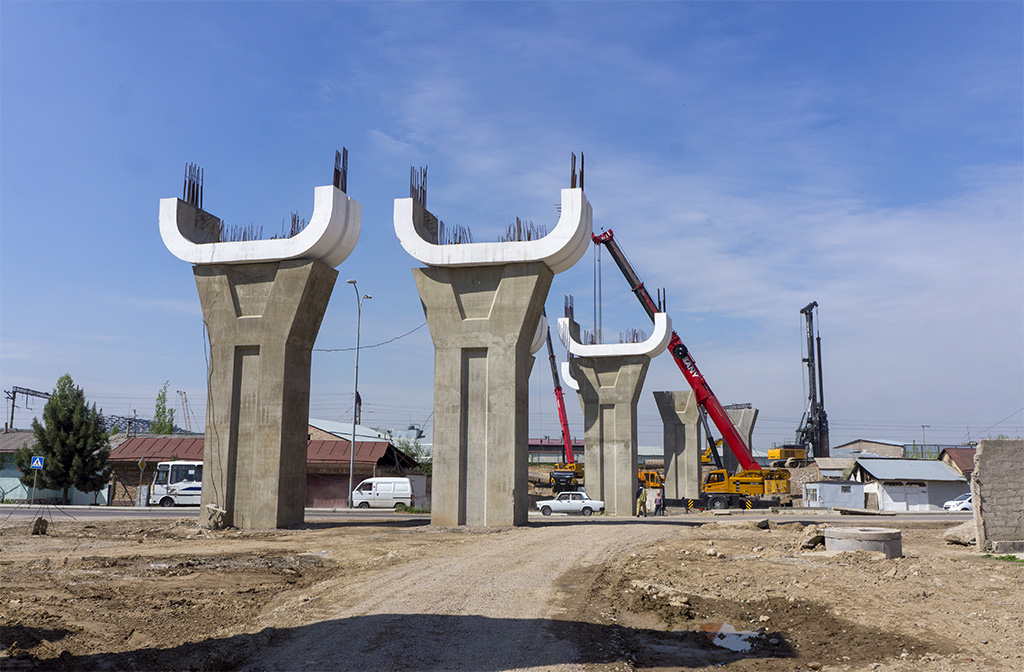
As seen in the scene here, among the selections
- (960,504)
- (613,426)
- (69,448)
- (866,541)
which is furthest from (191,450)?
(960,504)

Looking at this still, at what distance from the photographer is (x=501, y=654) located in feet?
25.9

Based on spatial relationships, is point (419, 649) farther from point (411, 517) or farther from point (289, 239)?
point (411, 517)

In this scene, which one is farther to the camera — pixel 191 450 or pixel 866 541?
pixel 191 450

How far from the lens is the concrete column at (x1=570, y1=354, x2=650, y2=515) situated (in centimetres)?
4150

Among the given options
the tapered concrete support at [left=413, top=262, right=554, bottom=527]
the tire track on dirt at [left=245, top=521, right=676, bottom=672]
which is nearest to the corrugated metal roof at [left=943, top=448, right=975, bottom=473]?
the tapered concrete support at [left=413, top=262, right=554, bottom=527]

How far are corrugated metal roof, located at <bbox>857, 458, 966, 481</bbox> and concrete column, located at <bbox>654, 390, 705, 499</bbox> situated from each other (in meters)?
10.5

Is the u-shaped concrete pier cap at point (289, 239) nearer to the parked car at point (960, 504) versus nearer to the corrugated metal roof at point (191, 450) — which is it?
the corrugated metal roof at point (191, 450)

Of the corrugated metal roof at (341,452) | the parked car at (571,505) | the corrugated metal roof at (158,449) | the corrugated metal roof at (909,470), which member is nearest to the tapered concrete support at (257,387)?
the parked car at (571,505)

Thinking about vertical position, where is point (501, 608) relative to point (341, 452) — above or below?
below

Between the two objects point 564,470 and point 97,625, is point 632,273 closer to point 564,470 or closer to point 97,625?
point 564,470

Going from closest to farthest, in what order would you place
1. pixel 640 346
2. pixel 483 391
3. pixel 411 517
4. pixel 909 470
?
1. pixel 483 391
2. pixel 411 517
3. pixel 640 346
4. pixel 909 470

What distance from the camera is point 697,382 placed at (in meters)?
49.5

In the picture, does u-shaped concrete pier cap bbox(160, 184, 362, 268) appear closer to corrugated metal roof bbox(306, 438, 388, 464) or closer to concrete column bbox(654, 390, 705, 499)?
corrugated metal roof bbox(306, 438, 388, 464)

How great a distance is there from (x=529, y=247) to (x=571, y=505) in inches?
768
